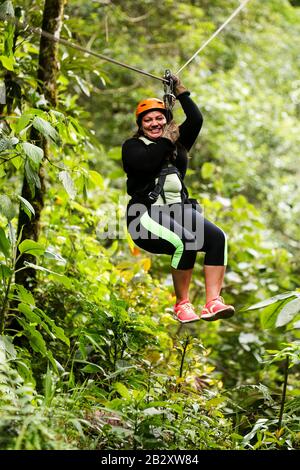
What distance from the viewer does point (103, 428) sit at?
3.45 metres

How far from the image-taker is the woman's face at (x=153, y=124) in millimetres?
4212

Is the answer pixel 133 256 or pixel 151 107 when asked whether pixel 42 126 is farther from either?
pixel 133 256

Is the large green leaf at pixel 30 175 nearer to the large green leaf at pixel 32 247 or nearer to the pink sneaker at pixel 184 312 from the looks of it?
the large green leaf at pixel 32 247

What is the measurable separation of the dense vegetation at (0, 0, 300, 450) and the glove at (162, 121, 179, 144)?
1.69 ft

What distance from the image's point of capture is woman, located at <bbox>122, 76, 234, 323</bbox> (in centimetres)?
404

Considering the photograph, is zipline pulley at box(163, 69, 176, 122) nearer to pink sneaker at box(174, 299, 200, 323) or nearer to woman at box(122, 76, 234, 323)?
woman at box(122, 76, 234, 323)

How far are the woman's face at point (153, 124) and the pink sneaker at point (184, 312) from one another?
95 centimetres

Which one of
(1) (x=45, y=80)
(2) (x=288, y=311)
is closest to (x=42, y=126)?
(1) (x=45, y=80)

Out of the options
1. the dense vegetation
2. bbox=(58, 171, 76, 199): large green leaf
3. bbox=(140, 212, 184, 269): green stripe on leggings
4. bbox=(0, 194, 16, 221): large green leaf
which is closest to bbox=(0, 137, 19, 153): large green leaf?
the dense vegetation

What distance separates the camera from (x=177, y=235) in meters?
4.02

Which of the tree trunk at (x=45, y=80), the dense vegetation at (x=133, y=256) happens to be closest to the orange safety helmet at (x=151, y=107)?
the dense vegetation at (x=133, y=256)

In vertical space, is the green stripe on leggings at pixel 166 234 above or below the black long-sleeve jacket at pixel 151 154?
below

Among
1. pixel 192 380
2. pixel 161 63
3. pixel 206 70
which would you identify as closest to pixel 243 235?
pixel 192 380

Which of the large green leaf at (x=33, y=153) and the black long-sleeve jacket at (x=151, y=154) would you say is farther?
the black long-sleeve jacket at (x=151, y=154)
